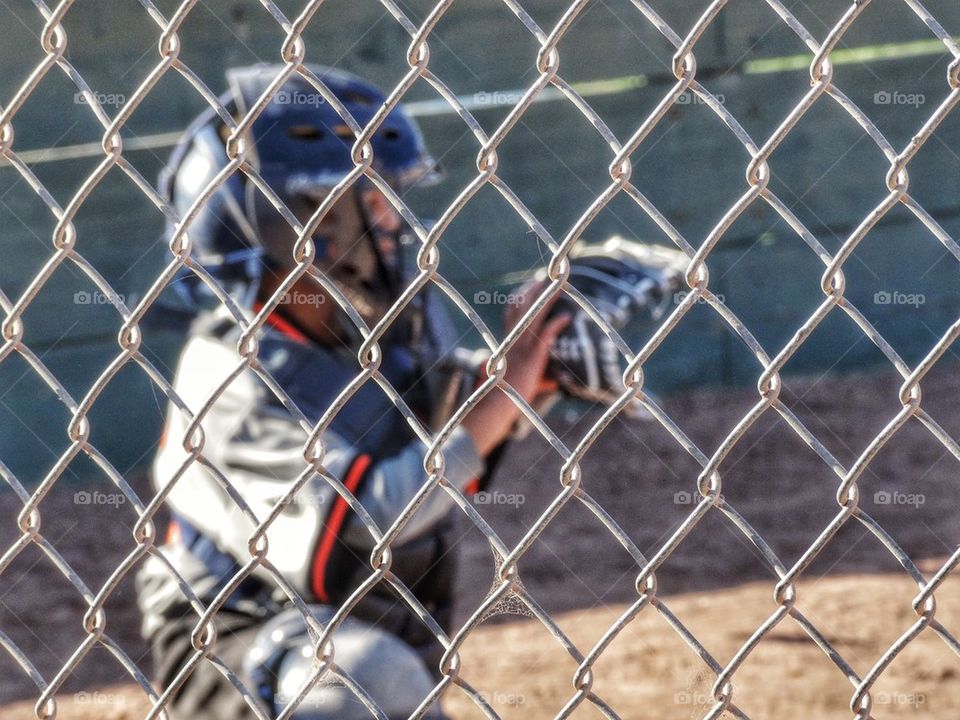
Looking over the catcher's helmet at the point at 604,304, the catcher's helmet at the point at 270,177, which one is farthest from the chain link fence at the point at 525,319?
the catcher's helmet at the point at 270,177

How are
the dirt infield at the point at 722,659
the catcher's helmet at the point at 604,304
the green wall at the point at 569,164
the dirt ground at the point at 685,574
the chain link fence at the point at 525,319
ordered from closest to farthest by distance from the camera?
the chain link fence at the point at 525,319
the catcher's helmet at the point at 604,304
the dirt infield at the point at 722,659
the dirt ground at the point at 685,574
the green wall at the point at 569,164

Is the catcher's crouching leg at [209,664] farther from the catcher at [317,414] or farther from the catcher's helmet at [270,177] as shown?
the catcher's helmet at [270,177]

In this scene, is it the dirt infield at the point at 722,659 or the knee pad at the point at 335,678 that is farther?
→ the dirt infield at the point at 722,659

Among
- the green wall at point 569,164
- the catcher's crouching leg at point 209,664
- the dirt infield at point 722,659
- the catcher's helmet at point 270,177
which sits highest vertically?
the green wall at point 569,164

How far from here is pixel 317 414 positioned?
7.39ft

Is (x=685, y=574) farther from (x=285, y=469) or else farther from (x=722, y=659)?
(x=285, y=469)

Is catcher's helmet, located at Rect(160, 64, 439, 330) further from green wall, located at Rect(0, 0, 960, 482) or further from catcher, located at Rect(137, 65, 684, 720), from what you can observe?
green wall, located at Rect(0, 0, 960, 482)

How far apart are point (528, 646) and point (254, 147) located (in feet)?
6.06

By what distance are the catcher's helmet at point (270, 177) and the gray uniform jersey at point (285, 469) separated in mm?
178

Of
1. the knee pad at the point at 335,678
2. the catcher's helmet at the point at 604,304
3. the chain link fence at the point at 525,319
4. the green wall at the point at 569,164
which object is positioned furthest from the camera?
the green wall at the point at 569,164

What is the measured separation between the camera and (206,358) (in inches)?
92.2

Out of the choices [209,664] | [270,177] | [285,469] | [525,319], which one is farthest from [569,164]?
[525,319]

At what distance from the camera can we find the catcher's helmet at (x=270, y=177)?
2459mm

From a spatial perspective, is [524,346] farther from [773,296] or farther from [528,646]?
[773,296]
